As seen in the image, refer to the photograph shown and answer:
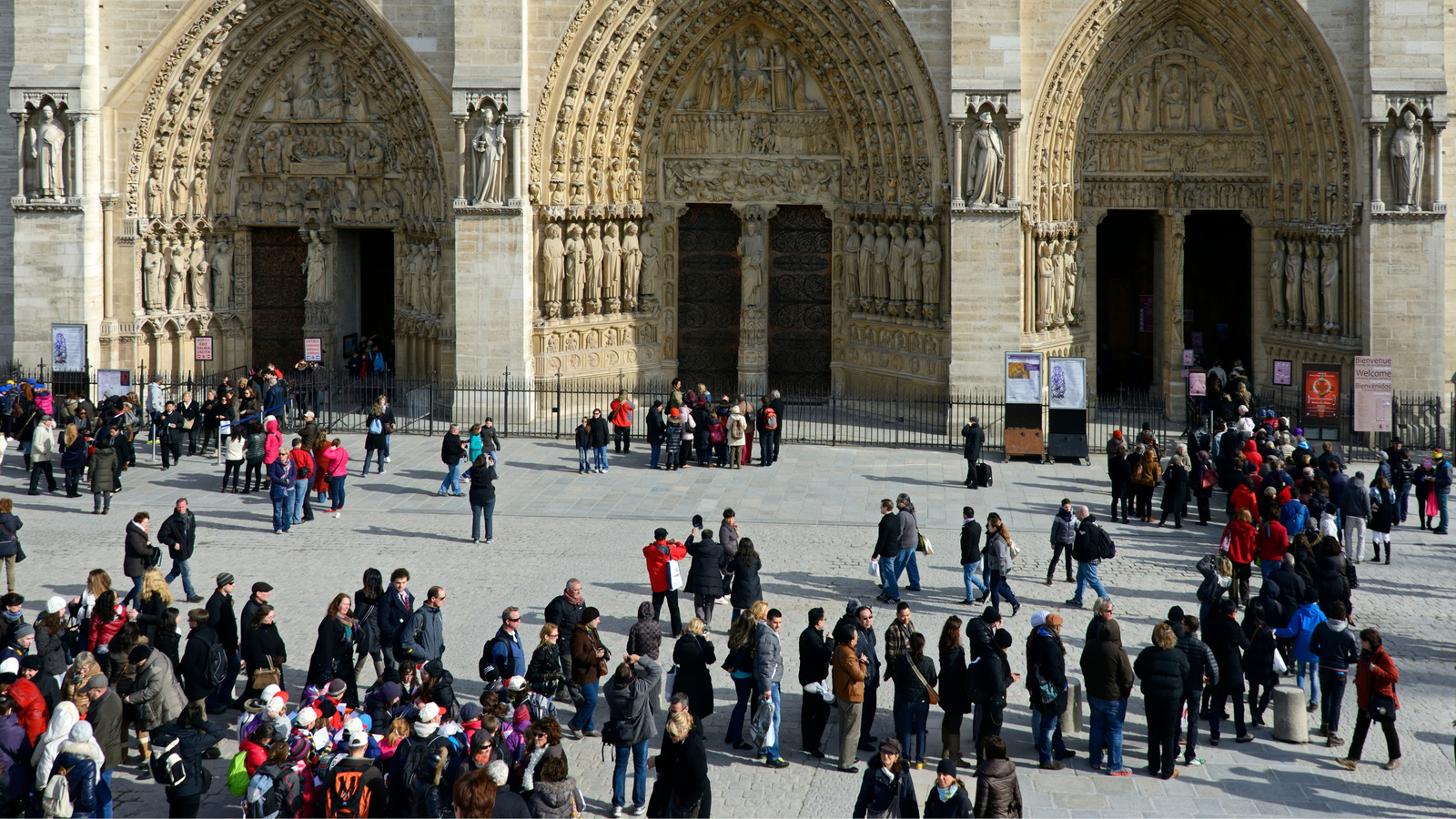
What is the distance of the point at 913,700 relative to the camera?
1270cm

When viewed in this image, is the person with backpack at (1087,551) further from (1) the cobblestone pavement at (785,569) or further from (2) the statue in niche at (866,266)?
(2) the statue in niche at (866,266)

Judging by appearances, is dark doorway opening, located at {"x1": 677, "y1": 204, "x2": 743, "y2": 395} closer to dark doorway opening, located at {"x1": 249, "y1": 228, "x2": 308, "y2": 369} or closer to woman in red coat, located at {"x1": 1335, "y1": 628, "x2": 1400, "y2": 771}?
dark doorway opening, located at {"x1": 249, "y1": 228, "x2": 308, "y2": 369}

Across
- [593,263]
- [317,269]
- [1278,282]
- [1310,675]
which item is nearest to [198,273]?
[317,269]

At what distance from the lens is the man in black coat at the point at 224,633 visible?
13555 mm

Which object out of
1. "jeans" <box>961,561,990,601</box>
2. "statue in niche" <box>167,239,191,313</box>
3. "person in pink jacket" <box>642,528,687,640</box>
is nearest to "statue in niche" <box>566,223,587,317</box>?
"statue in niche" <box>167,239,191,313</box>

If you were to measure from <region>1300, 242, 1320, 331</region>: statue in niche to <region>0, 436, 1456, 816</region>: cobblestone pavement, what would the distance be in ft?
20.0

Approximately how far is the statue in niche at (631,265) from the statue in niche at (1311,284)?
12.6m

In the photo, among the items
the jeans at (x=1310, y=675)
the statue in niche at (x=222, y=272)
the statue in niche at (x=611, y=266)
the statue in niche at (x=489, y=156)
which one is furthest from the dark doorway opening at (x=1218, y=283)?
the statue in niche at (x=222, y=272)

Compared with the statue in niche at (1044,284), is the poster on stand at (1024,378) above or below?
below

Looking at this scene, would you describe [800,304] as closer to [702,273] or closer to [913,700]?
[702,273]

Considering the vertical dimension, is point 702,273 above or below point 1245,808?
above

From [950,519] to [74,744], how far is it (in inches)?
540

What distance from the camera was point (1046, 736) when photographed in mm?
12758

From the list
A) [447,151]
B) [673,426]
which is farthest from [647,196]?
[673,426]
